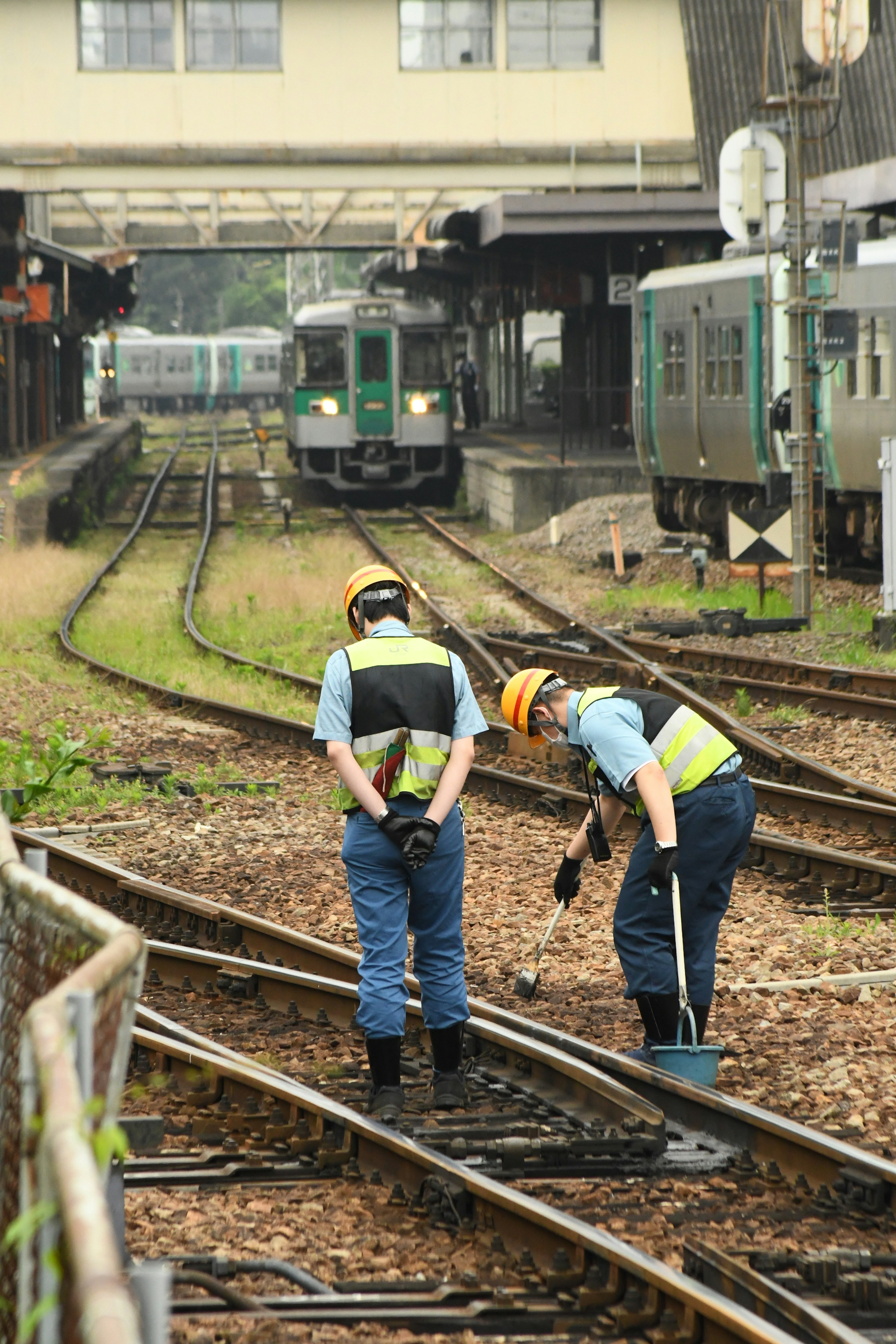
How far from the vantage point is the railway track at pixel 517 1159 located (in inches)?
157

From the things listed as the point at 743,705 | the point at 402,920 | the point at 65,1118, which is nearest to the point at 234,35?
the point at 743,705

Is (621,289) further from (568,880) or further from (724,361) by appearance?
(568,880)

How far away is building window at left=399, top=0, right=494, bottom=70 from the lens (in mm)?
37406

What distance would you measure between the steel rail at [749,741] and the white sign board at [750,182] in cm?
446

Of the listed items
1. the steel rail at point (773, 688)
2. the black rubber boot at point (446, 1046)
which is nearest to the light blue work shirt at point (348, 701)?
the black rubber boot at point (446, 1046)

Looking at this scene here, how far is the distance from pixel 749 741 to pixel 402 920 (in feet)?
20.5

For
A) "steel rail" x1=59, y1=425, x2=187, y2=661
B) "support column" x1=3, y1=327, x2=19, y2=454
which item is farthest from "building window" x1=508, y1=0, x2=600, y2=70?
"support column" x1=3, y1=327, x2=19, y2=454

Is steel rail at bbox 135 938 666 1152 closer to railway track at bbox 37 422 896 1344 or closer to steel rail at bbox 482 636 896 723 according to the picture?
railway track at bbox 37 422 896 1344

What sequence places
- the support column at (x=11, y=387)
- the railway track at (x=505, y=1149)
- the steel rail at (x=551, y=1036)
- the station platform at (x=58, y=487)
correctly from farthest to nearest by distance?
the support column at (x=11, y=387) → the station platform at (x=58, y=487) → the steel rail at (x=551, y=1036) → the railway track at (x=505, y=1149)

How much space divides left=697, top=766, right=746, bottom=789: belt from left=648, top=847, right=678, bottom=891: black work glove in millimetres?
373

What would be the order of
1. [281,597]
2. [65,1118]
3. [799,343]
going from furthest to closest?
[281,597] < [799,343] < [65,1118]

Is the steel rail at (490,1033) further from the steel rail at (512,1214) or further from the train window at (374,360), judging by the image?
the train window at (374,360)

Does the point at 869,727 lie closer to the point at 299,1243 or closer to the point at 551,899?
the point at 551,899

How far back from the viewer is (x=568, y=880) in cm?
635
